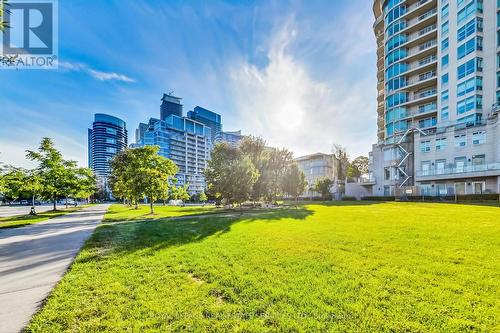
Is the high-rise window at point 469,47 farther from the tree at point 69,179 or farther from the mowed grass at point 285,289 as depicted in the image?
the tree at point 69,179

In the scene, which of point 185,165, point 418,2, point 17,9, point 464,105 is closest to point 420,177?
point 464,105

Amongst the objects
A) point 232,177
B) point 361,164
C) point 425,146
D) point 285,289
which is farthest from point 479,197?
point 361,164

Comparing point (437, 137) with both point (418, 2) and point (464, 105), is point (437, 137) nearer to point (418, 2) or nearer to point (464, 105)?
point (464, 105)

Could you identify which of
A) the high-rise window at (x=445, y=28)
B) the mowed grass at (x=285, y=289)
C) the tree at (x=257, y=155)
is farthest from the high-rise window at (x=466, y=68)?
the mowed grass at (x=285, y=289)

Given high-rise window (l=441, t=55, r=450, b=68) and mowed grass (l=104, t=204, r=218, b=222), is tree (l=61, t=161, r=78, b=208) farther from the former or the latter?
high-rise window (l=441, t=55, r=450, b=68)

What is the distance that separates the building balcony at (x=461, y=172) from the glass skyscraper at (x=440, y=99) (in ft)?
0.34

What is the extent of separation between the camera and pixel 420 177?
41.2 m

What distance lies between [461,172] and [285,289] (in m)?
44.3

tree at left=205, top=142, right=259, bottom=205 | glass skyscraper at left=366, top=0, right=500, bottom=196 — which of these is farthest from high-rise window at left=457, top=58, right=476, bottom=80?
tree at left=205, top=142, right=259, bottom=205

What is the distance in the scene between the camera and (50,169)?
29.0 metres

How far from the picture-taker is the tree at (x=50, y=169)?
28.1 meters

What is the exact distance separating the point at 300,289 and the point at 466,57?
175 ft

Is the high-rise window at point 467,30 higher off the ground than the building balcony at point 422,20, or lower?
lower

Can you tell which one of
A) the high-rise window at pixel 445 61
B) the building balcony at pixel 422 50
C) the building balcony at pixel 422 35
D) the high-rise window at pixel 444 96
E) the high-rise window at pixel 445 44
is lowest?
the high-rise window at pixel 444 96
